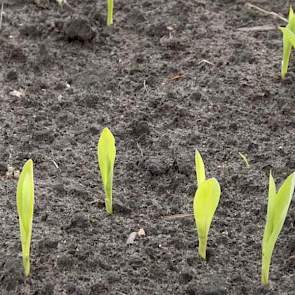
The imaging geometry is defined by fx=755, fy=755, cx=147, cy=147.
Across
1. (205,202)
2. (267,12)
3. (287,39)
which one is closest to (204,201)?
(205,202)

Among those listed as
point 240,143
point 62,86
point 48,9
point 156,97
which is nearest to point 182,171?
point 240,143

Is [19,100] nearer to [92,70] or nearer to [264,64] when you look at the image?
[92,70]

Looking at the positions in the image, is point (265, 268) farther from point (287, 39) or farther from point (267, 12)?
point (267, 12)

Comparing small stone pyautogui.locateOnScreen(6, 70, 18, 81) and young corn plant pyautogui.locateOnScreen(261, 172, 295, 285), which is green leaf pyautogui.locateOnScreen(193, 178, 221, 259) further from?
small stone pyautogui.locateOnScreen(6, 70, 18, 81)

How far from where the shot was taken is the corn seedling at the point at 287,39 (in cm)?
212

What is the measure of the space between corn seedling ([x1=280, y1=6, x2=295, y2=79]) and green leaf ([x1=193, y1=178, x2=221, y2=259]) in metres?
0.67

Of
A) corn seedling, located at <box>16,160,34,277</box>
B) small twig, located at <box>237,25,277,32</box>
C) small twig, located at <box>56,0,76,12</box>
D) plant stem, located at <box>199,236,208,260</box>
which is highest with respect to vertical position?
small twig, located at <box>237,25,277,32</box>

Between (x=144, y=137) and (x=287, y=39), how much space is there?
20.3 inches

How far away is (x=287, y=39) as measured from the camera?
88.3 inches

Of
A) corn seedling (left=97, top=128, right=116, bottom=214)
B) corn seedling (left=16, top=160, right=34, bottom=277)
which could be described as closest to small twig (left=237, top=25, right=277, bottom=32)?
corn seedling (left=97, top=128, right=116, bottom=214)

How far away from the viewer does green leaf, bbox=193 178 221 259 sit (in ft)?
5.32

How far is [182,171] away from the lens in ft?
6.82

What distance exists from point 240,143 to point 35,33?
90cm

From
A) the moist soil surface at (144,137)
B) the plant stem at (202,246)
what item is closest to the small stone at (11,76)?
the moist soil surface at (144,137)
